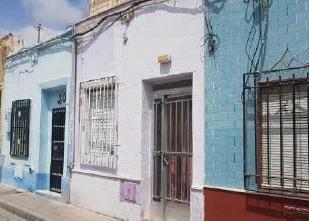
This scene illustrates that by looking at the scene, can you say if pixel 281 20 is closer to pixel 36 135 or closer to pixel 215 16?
pixel 215 16

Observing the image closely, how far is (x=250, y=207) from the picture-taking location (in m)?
6.35

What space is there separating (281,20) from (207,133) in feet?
A: 6.18

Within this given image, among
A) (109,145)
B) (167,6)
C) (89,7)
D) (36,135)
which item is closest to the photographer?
(167,6)

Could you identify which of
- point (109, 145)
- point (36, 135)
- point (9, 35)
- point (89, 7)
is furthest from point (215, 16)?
point (9, 35)

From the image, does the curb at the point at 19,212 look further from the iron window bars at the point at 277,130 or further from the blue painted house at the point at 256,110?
the iron window bars at the point at 277,130

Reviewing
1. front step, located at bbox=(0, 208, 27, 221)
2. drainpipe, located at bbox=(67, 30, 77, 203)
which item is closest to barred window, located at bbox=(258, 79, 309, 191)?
drainpipe, located at bbox=(67, 30, 77, 203)

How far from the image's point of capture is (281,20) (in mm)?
6234

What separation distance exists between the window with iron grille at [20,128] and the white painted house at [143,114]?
305cm

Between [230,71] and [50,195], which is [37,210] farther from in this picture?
[230,71]

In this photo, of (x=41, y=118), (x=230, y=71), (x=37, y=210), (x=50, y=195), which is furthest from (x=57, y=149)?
(x=230, y=71)

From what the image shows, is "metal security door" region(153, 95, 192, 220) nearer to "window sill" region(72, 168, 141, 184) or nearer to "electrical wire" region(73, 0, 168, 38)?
"window sill" region(72, 168, 141, 184)

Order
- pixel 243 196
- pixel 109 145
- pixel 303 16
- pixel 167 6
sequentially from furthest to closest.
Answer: pixel 109 145 → pixel 167 6 → pixel 243 196 → pixel 303 16

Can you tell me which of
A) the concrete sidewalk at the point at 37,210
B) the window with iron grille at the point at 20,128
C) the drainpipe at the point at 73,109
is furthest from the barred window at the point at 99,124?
the window with iron grille at the point at 20,128

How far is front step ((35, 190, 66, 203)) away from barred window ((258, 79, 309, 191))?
5832 mm
